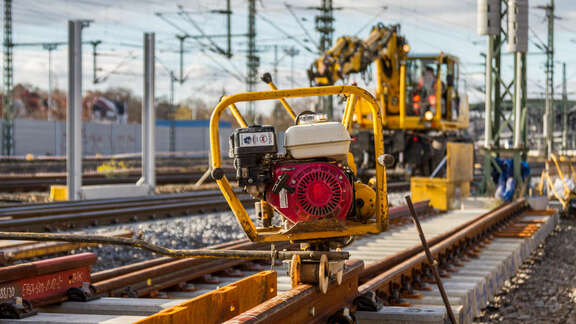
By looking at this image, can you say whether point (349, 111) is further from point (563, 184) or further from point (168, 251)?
point (563, 184)

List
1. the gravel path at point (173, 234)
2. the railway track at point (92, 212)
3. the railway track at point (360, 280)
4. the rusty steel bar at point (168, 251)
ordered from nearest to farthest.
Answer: the rusty steel bar at point (168, 251) < the railway track at point (360, 280) < the gravel path at point (173, 234) < the railway track at point (92, 212)

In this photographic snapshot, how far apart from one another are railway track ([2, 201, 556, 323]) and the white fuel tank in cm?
86

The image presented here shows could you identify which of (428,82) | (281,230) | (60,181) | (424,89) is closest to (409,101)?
(424,89)

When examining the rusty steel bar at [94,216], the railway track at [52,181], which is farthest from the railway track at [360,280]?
the railway track at [52,181]

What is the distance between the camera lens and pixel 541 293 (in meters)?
7.75

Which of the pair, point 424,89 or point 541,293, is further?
point 424,89

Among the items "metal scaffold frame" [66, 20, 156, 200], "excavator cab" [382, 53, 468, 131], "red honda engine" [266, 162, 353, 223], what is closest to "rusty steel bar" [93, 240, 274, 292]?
"red honda engine" [266, 162, 353, 223]

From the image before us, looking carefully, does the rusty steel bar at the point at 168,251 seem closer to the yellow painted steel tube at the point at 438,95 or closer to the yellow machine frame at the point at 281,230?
the yellow machine frame at the point at 281,230

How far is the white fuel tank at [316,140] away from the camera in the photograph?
4680 millimetres

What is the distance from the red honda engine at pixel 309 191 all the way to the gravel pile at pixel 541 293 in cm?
258

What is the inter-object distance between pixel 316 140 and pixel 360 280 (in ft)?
7.25

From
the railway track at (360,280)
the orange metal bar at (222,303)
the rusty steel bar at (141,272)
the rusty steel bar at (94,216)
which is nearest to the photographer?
the orange metal bar at (222,303)

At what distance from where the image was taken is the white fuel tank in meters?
4.68

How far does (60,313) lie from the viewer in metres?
4.98
